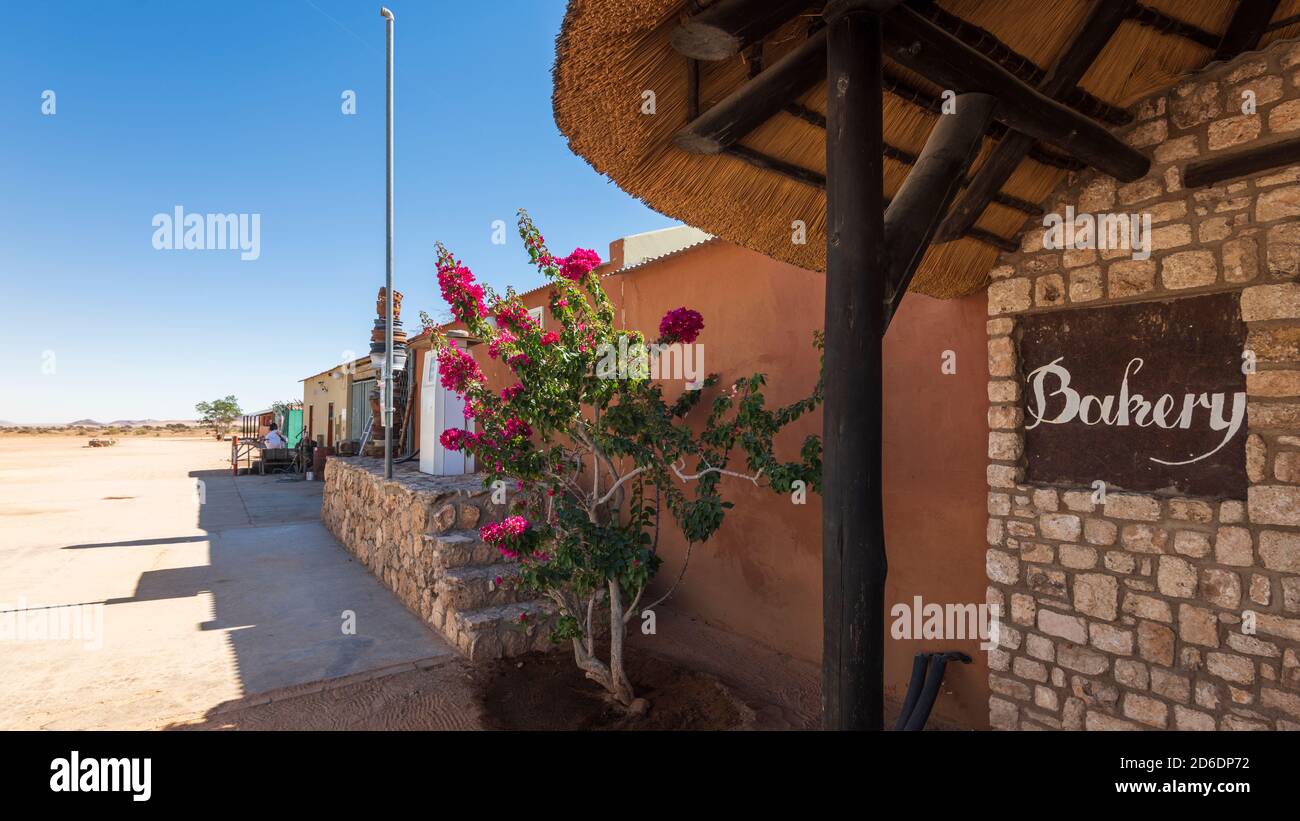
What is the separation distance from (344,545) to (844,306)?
30.0 feet

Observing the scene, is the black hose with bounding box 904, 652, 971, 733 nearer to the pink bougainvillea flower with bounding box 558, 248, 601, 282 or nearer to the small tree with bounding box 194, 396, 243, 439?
the pink bougainvillea flower with bounding box 558, 248, 601, 282

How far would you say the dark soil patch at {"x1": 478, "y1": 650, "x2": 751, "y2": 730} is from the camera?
4.11 metres

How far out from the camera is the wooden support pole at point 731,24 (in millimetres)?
2025

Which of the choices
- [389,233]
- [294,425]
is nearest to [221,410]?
[294,425]

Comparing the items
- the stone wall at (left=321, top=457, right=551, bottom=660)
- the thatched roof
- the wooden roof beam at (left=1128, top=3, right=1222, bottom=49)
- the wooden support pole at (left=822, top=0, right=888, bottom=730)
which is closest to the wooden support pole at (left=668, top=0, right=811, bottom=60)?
the thatched roof

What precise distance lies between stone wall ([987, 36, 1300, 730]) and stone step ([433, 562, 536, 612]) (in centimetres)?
383

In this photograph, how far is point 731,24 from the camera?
206 cm

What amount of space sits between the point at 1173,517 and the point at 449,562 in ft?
16.9

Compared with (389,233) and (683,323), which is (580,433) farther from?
(389,233)

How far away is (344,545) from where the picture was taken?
908 centimetres

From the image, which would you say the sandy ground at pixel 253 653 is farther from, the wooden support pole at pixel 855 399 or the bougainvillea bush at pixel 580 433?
the wooden support pole at pixel 855 399
